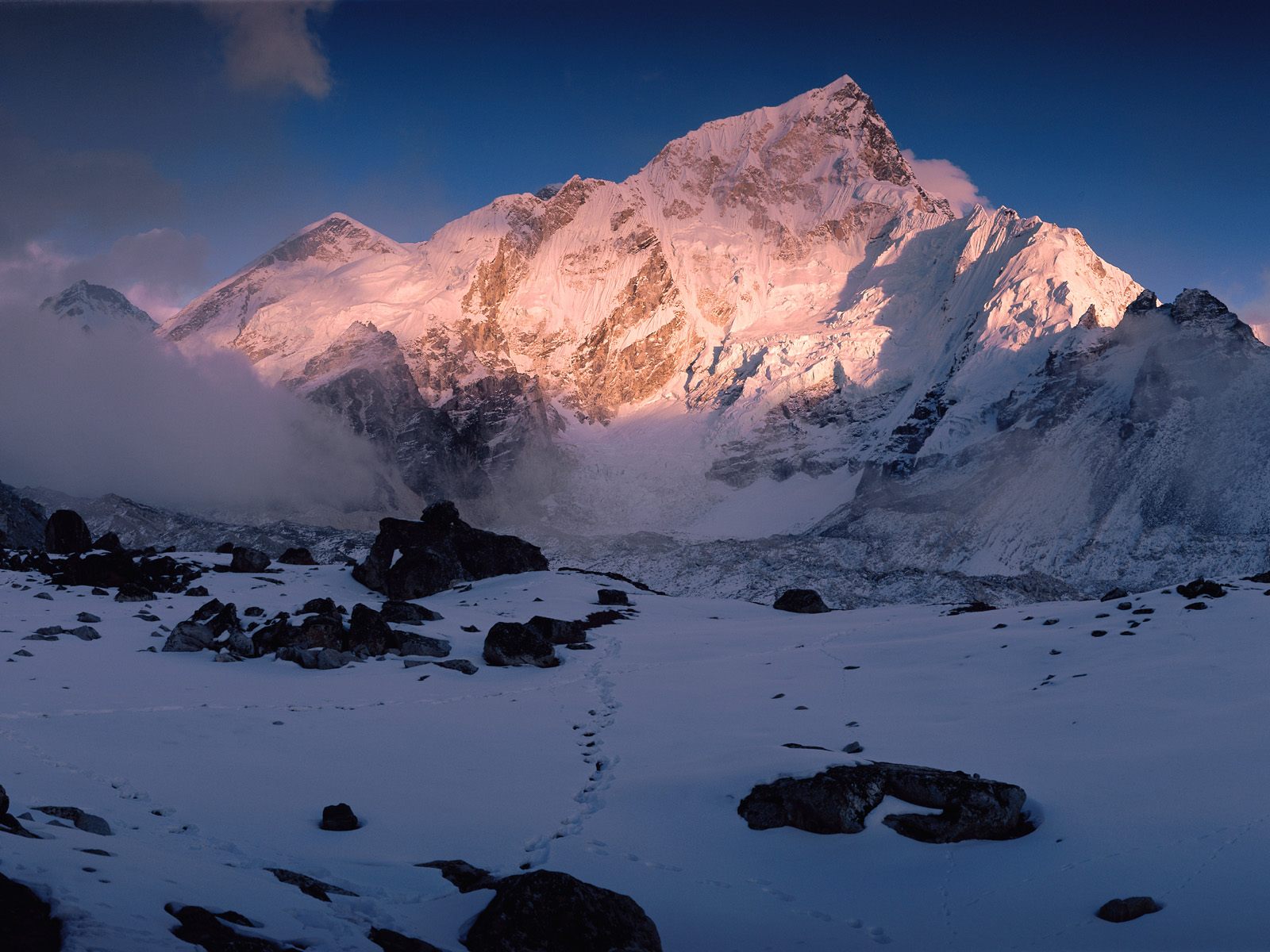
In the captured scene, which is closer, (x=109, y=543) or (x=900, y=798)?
(x=900, y=798)

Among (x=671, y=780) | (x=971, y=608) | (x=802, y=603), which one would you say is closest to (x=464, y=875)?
(x=671, y=780)

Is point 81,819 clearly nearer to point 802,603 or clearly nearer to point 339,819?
point 339,819

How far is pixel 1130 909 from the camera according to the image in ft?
26.0

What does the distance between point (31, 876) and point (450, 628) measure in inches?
899

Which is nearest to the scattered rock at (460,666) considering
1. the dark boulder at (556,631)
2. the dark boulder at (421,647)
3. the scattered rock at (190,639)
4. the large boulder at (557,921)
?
the dark boulder at (421,647)

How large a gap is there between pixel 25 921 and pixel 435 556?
124 feet

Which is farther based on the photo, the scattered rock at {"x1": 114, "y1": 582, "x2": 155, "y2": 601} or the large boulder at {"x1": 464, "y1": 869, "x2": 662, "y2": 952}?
the scattered rock at {"x1": 114, "y1": 582, "x2": 155, "y2": 601}

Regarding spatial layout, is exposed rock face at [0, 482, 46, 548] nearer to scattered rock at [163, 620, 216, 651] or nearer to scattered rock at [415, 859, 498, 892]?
scattered rock at [163, 620, 216, 651]

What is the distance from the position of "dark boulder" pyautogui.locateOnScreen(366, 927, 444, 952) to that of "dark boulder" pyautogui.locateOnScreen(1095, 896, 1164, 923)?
5909mm

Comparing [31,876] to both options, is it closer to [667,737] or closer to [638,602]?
[667,737]

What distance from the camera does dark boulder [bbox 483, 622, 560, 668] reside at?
23.7m

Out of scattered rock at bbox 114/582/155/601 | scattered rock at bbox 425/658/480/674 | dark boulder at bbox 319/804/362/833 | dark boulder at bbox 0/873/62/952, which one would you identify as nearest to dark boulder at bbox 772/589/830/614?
scattered rock at bbox 425/658/480/674

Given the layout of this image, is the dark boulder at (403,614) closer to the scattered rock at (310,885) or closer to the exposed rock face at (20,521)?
the scattered rock at (310,885)

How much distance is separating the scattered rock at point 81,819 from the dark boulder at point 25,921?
3139 mm
